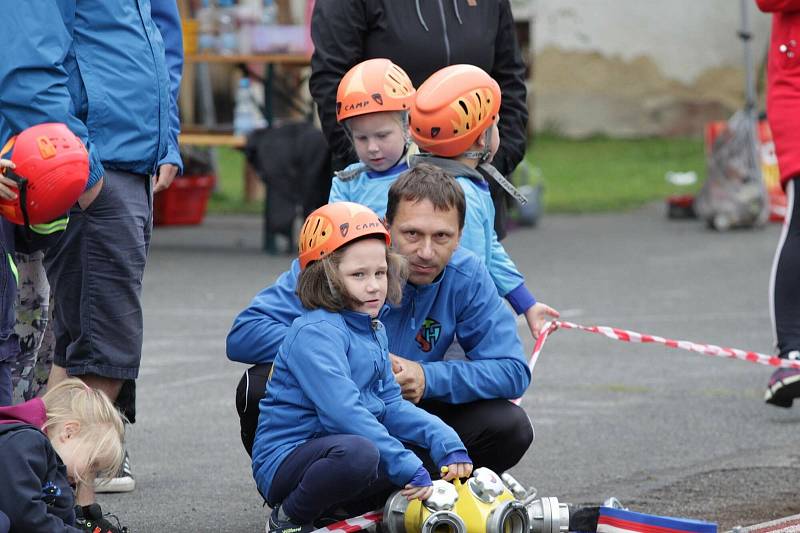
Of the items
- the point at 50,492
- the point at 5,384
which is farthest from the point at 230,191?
the point at 50,492

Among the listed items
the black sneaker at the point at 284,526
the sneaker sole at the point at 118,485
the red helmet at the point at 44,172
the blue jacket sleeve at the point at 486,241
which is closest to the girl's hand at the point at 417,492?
the black sneaker at the point at 284,526

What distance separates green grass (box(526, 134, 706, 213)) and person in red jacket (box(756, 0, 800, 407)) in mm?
9590

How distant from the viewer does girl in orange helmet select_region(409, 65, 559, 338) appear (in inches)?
210

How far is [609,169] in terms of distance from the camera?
20484 millimetres

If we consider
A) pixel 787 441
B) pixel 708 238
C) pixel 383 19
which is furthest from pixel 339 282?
pixel 708 238

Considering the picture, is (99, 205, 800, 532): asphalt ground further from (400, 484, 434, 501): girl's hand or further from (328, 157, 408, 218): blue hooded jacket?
(328, 157, 408, 218): blue hooded jacket

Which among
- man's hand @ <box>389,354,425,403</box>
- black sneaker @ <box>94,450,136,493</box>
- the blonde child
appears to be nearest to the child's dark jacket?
the blonde child

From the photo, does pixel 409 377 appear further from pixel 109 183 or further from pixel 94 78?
pixel 94 78

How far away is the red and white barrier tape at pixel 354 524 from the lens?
461cm

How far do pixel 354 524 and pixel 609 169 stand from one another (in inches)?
639

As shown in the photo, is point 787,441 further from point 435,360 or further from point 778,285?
point 435,360

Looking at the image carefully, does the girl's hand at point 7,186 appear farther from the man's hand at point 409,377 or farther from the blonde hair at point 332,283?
the man's hand at point 409,377

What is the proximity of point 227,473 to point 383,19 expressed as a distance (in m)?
1.85

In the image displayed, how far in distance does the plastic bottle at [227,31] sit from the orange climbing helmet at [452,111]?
8.26 meters
